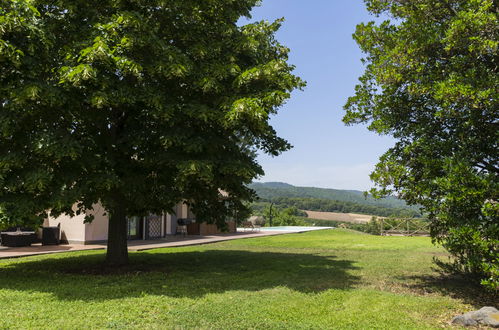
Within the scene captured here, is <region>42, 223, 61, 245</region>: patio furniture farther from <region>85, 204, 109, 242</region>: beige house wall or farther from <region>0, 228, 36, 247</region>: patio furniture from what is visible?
<region>85, 204, 109, 242</region>: beige house wall

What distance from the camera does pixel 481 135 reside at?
821 centimetres

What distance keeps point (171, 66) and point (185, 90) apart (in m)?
1.60

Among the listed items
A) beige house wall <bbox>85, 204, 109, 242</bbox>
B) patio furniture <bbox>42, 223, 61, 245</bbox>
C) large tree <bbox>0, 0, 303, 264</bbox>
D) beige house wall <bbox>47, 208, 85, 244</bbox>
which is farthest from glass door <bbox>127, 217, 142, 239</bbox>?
large tree <bbox>0, 0, 303, 264</bbox>

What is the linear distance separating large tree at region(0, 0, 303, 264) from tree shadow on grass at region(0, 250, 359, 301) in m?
Answer: 1.49

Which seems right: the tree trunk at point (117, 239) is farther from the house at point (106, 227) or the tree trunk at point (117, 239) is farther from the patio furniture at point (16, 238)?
the patio furniture at point (16, 238)

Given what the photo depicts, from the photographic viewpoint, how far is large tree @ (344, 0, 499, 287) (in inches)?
285

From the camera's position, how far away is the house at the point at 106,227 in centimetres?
1845

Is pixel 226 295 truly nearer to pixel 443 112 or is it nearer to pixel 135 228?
pixel 443 112

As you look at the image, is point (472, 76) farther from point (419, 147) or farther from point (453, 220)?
point (453, 220)

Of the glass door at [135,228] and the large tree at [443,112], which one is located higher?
the large tree at [443,112]

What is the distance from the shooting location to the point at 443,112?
8.11 meters

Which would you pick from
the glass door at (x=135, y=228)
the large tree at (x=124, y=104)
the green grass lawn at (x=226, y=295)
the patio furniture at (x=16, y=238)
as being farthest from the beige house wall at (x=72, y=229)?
the large tree at (x=124, y=104)

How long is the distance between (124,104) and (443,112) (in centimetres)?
744

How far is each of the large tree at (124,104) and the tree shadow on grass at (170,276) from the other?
149cm
